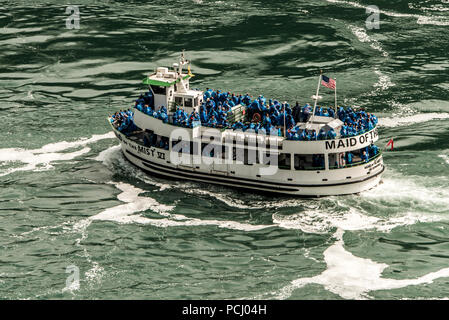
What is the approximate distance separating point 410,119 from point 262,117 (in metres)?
15.2

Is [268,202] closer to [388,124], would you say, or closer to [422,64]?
[388,124]

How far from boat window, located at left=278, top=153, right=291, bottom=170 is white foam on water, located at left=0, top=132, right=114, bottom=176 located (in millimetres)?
16697

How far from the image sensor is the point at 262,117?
2154 inches

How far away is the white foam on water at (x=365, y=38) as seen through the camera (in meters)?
79.7

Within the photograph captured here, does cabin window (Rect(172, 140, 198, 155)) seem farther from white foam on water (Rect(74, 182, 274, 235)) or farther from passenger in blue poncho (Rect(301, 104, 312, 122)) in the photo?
passenger in blue poncho (Rect(301, 104, 312, 122))

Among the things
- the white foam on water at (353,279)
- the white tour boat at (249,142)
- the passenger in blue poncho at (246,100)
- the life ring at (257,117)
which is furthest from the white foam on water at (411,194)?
the passenger in blue poncho at (246,100)

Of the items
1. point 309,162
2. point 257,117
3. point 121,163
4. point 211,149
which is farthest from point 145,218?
point 257,117

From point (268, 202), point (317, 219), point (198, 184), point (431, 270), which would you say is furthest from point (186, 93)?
point (431, 270)

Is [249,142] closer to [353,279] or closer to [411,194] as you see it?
[411,194]

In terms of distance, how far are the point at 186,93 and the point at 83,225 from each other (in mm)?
13343

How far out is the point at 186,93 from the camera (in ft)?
178

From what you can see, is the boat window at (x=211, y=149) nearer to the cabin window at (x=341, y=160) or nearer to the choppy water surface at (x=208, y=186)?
the choppy water surface at (x=208, y=186)

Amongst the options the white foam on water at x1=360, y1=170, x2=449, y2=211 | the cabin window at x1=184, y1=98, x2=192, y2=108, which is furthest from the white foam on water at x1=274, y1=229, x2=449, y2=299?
the cabin window at x1=184, y1=98, x2=192, y2=108
